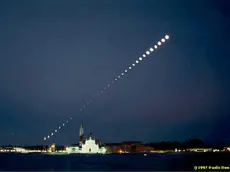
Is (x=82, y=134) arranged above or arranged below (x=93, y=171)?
above

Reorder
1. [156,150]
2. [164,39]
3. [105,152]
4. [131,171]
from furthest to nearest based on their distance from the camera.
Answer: [156,150] → [105,152] → [131,171] → [164,39]

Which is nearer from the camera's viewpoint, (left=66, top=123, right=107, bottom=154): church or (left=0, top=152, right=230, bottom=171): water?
(left=0, top=152, right=230, bottom=171): water

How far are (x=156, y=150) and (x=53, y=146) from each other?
4816 centimetres

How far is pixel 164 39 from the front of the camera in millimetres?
17469

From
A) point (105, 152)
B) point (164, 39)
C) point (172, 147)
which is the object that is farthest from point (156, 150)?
point (164, 39)

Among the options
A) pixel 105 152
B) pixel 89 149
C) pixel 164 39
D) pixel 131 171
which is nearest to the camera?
pixel 164 39

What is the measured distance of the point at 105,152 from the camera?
569 ft

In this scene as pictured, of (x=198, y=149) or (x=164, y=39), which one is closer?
(x=164, y=39)

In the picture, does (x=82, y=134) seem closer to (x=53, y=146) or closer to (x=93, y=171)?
(x=53, y=146)

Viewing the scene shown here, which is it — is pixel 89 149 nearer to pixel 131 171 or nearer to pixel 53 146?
pixel 53 146

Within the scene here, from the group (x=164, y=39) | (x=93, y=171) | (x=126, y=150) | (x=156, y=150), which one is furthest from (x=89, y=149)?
(x=164, y=39)

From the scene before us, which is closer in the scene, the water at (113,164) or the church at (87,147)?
the water at (113,164)

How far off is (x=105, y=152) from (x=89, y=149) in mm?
13135

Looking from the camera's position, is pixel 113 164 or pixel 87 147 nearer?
pixel 113 164
